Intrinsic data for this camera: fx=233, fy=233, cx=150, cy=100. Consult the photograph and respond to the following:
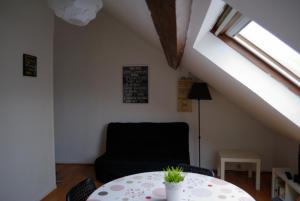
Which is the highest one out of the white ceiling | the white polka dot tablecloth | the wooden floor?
the white ceiling

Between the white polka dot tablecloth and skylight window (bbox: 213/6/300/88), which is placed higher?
skylight window (bbox: 213/6/300/88)

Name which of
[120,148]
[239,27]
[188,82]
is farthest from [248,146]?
[239,27]

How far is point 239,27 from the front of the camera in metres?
1.72

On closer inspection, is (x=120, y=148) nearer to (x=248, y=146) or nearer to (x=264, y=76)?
(x=248, y=146)

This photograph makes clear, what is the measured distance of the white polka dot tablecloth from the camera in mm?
1521

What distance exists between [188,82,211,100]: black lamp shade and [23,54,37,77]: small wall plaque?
2.27 metres

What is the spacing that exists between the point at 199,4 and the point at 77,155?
154 inches

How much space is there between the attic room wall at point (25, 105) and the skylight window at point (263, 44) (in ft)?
6.79

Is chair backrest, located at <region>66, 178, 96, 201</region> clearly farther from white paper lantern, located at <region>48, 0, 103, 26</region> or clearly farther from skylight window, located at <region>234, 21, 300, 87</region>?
skylight window, located at <region>234, 21, 300, 87</region>

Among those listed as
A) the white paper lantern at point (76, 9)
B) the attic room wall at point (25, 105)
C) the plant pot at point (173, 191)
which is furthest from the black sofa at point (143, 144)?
the white paper lantern at point (76, 9)

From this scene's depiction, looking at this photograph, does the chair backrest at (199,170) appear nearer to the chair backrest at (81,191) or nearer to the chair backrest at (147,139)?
the chair backrest at (81,191)

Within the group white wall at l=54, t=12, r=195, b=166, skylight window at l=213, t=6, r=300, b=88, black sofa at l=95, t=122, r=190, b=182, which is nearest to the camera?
skylight window at l=213, t=6, r=300, b=88

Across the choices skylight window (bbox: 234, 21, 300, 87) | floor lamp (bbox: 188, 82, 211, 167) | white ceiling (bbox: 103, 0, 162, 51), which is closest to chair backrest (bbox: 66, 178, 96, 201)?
white ceiling (bbox: 103, 0, 162, 51)

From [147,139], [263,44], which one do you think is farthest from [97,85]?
[263,44]
